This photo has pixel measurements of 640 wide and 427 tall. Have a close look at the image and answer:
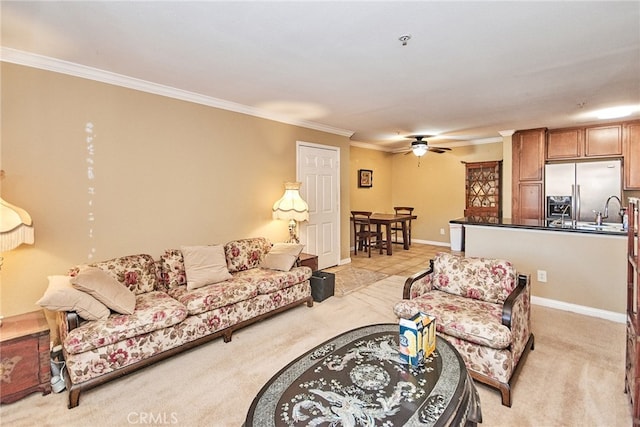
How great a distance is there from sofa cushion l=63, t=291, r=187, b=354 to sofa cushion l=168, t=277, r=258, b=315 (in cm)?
11

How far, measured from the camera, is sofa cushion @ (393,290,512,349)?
2086 mm

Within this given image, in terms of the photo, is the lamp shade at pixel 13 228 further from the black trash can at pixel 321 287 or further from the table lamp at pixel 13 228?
the black trash can at pixel 321 287

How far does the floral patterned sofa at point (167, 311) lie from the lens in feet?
7.09

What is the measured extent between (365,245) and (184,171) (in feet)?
15.2

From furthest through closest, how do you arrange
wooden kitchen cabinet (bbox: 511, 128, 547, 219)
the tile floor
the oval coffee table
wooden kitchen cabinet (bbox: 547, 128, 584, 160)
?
the tile floor
wooden kitchen cabinet (bbox: 511, 128, 547, 219)
wooden kitchen cabinet (bbox: 547, 128, 584, 160)
the oval coffee table

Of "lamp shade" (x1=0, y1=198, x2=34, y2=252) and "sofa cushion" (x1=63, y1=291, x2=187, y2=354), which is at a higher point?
"lamp shade" (x1=0, y1=198, x2=34, y2=252)

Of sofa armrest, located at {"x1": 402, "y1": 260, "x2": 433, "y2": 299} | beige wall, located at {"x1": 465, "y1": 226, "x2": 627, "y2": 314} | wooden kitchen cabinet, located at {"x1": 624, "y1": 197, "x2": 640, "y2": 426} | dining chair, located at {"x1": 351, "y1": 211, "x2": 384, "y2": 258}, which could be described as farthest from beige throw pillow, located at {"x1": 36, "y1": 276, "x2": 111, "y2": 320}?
dining chair, located at {"x1": 351, "y1": 211, "x2": 384, "y2": 258}

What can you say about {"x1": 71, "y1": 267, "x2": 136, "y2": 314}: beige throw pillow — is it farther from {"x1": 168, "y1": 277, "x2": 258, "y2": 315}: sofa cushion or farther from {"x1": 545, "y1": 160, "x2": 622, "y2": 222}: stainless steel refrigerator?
{"x1": 545, "y1": 160, "x2": 622, "y2": 222}: stainless steel refrigerator

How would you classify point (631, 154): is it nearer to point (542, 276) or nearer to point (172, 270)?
point (542, 276)

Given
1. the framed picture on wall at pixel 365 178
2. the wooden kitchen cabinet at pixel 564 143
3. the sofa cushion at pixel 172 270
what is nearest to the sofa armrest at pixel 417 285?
the sofa cushion at pixel 172 270

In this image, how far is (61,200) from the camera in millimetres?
2754

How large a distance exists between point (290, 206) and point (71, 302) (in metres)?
2.58

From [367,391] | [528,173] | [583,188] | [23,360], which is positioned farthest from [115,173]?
[583,188]

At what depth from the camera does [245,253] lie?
3.80 m
